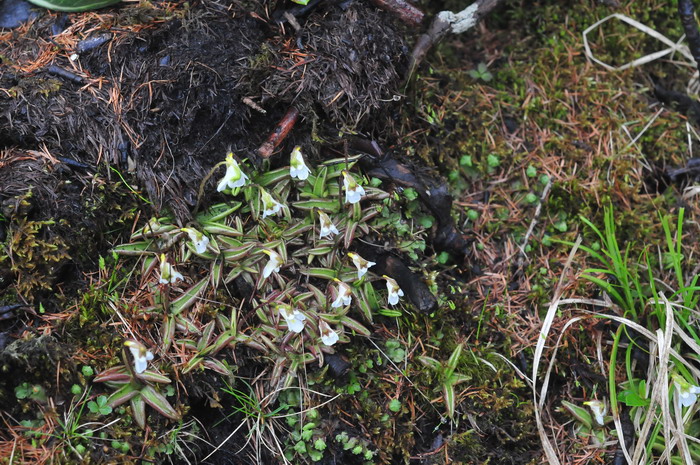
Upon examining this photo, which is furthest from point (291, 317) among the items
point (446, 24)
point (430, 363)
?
point (446, 24)

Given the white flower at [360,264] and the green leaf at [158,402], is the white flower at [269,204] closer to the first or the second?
the white flower at [360,264]

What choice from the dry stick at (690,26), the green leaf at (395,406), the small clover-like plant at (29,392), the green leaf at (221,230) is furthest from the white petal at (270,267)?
the dry stick at (690,26)

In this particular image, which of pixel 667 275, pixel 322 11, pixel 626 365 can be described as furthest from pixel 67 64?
pixel 667 275

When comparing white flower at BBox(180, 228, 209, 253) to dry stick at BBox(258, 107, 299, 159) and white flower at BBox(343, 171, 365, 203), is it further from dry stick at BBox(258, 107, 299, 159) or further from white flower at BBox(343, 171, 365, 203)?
white flower at BBox(343, 171, 365, 203)

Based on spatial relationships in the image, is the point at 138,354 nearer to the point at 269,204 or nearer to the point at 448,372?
the point at 269,204

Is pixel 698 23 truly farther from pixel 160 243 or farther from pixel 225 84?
pixel 160 243

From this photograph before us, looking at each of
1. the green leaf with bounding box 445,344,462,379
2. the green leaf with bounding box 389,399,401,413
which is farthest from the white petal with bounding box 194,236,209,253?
the green leaf with bounding box 445,344,462,379

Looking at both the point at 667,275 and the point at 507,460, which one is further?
the point at 667,275
